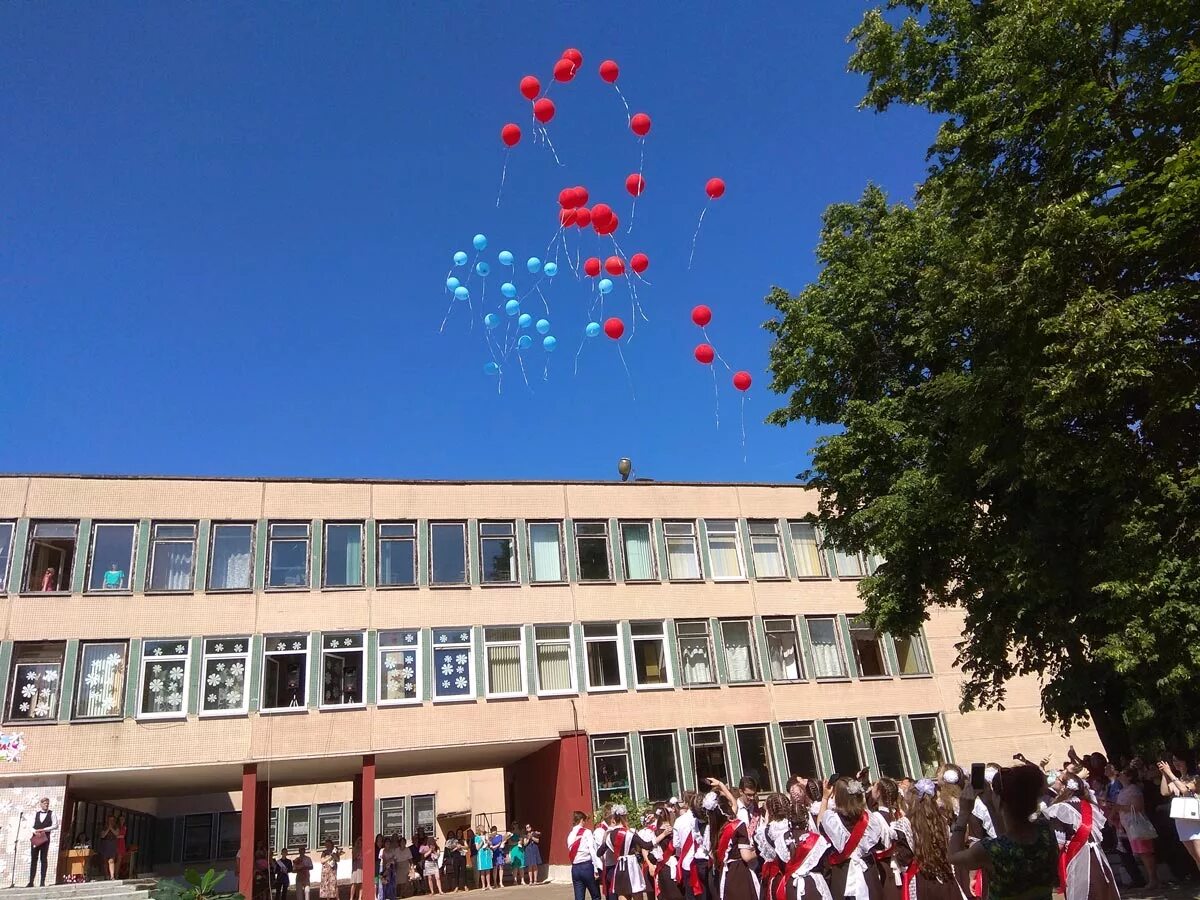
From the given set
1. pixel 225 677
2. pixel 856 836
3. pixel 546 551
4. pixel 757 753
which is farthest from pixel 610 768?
pixel 856 836

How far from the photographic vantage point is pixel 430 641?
25406 millimetres

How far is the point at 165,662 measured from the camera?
2347 centimetres

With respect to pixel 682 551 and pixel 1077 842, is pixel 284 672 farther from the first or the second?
pixel 1077 842

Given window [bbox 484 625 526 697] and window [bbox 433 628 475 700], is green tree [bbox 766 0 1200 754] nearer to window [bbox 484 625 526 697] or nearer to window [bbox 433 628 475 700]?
window [bbox 484 625 526 697]

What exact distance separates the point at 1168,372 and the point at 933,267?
3800 millimetres

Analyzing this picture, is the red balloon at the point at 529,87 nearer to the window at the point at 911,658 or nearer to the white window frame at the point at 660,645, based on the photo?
the white window frame at the point at 660,645

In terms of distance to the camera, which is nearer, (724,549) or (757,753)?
(757,753)

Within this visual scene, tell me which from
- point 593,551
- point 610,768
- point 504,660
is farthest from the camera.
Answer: point 593,551

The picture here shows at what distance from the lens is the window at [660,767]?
25.9m

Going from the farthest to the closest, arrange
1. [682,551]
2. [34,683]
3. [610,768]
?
[682,551] → [610,768] → [34,683]

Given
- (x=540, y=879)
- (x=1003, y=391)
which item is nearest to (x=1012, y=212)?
(x=1003, y=391)

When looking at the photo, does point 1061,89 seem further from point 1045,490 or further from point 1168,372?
point 1045,490

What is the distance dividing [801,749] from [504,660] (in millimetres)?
9221

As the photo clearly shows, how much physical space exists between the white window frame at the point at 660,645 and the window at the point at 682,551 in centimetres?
157
